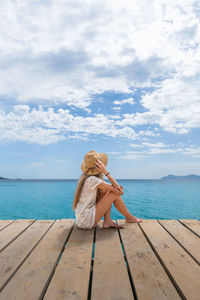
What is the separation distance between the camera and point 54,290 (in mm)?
1687

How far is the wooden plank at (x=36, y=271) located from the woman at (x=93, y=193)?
0.43m

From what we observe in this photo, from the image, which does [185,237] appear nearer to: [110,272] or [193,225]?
[193,225]

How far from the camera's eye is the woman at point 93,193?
127 inches

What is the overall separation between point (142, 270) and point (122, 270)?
0.18 m

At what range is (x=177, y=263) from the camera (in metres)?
2.18

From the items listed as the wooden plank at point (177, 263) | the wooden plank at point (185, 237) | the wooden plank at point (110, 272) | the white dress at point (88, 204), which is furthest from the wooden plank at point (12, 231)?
the wooden plank at point (185, 237)

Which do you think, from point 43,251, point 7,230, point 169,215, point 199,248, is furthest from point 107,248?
point 169,215

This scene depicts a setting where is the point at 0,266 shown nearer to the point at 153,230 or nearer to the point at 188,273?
A: the point at 188,273

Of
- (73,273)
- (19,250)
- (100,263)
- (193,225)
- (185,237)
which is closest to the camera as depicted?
(73,273)

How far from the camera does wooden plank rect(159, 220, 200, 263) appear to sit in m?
2.53

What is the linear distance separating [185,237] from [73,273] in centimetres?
180

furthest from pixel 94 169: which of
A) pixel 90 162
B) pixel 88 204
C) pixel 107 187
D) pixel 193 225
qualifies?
pixel 193 225

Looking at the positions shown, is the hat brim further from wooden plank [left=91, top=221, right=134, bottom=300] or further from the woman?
wooden plank [left=91, top=221, right=134, bottom=300]

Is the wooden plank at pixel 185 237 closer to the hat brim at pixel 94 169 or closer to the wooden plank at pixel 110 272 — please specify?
the wooden plank at pixel 110 272
